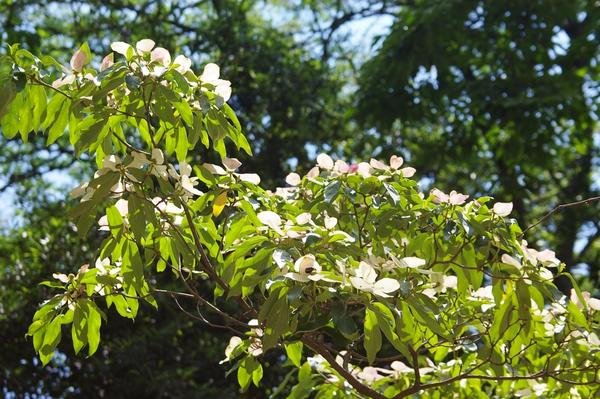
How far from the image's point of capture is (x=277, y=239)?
1.73 m

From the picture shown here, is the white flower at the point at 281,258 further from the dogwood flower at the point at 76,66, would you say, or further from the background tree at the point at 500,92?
the background tree at the point at 500,92

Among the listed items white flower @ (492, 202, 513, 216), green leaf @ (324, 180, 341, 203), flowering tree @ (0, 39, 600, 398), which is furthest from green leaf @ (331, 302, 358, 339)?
white flower @ (492, 202, 513, 216)

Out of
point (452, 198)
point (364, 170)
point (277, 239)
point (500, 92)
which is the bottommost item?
point (277, 239)

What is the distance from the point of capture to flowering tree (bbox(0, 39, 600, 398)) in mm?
1689

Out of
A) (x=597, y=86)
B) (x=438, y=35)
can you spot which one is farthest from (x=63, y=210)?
(x=597, y=86)

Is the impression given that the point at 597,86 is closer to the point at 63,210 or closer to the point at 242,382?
the point at 63,210

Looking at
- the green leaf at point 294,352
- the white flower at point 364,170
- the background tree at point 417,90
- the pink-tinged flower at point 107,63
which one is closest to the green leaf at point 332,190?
the white flower at point 364,170

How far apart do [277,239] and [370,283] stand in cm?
21

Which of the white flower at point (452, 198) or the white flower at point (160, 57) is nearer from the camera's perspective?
the white flower at point (160, 57)

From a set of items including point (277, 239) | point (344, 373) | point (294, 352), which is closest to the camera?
point (277, 239)

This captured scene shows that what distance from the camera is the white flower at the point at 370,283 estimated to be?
1.59 metres

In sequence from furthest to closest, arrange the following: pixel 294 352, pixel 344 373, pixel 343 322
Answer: pixel 294 352 → pixel 344 373 → pixel 343 322

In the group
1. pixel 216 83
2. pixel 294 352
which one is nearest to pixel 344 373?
pixel 294 352

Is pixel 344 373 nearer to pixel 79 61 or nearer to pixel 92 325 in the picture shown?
pixel 92 325
